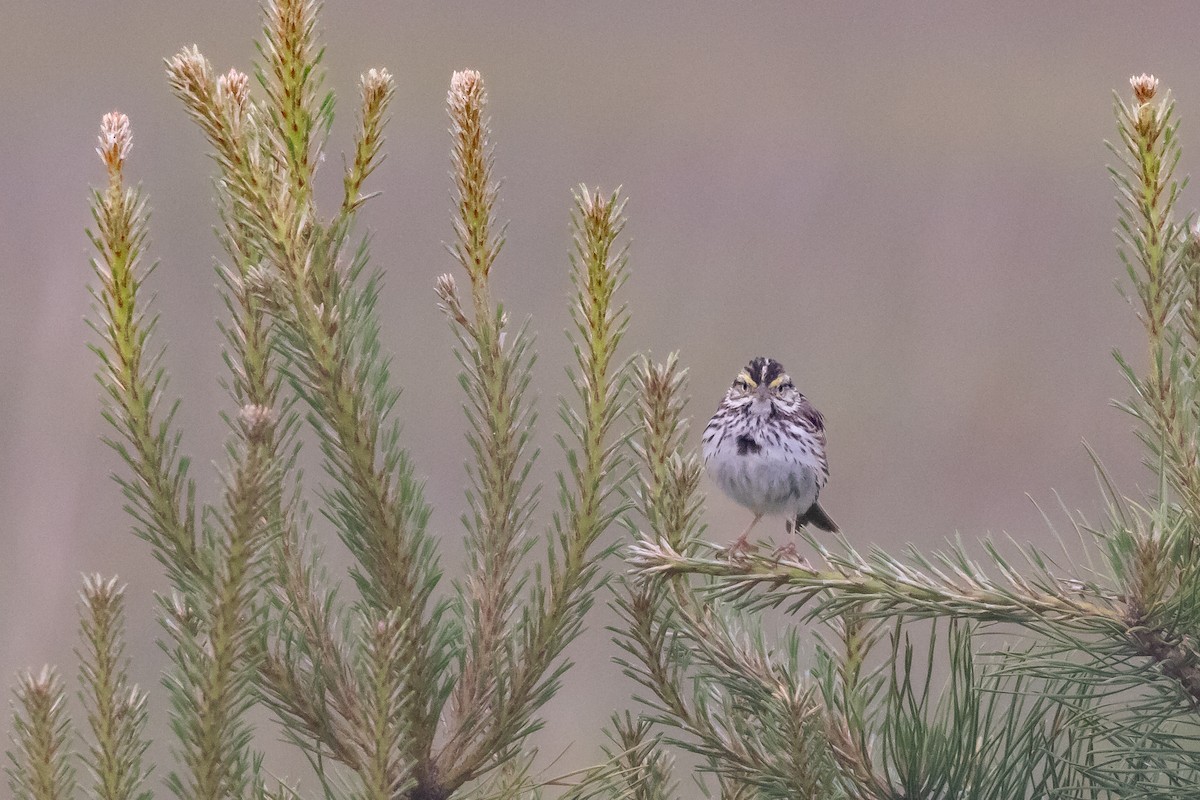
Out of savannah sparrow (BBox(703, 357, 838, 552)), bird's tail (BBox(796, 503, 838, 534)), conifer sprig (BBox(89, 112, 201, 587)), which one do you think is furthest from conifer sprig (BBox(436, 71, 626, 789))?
bird's tail (BBox(796, 503, 838, 534))

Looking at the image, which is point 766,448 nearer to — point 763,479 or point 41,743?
point 763,479

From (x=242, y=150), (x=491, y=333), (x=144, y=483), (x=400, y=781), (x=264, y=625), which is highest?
(x=242, y=150)

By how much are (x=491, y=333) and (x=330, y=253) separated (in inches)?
5.9

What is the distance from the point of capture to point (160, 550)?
0.95m

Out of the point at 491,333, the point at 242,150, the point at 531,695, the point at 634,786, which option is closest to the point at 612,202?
the point at 491,333

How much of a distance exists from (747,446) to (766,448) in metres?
0.03

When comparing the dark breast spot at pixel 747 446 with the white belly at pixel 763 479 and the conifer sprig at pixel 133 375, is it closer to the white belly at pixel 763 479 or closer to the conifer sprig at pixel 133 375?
the white belly at pixel 763 479

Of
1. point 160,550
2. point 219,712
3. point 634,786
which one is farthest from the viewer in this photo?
point 634,786

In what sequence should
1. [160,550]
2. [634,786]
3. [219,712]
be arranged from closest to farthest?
[219,712] < [160,550] < [634,786]

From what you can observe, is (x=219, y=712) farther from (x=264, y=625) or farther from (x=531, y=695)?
(x=531, y=695)

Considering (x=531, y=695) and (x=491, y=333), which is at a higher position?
(x=491, y=333)

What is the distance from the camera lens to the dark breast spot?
6.46ft

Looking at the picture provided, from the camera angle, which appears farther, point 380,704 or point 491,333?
point 491,333

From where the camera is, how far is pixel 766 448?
1963mm
